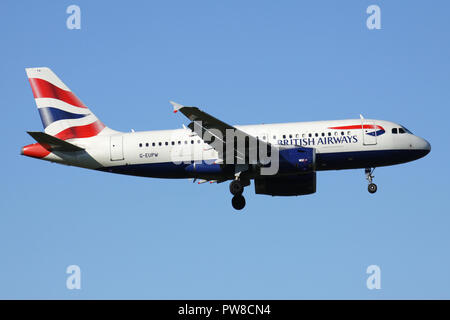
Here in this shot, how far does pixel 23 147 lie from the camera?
168 feet

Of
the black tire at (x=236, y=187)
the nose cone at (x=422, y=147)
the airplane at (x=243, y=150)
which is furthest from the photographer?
the nose cone at (x=422, y=147)

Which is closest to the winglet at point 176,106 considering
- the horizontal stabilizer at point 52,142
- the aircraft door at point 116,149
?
the aircraft door at point 116,149

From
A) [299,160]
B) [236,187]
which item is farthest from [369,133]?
[236,187]

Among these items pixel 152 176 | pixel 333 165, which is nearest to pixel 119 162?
pixel 152 176

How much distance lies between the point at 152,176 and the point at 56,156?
630 centimetres

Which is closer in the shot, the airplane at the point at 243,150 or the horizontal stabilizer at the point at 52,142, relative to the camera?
the airplane at the point at 243,150

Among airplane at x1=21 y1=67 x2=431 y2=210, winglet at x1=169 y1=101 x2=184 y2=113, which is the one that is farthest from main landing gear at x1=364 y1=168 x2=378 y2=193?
winglet at x1=169 y1=101 x2=184 y2=113

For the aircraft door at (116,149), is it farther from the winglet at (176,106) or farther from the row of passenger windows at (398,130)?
the row of passenger windows at (398,130)

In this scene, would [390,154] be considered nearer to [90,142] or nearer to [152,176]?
[152,176]

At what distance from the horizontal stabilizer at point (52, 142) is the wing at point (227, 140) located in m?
9.01

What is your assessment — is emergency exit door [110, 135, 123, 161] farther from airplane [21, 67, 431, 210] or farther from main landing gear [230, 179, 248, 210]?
main landing gear [230, 179, 248, 210]

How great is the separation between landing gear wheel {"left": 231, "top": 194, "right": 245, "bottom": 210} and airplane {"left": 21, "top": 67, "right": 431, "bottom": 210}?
4 centimetres

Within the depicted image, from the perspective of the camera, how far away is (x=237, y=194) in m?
50.5

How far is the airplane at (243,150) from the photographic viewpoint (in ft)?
159
